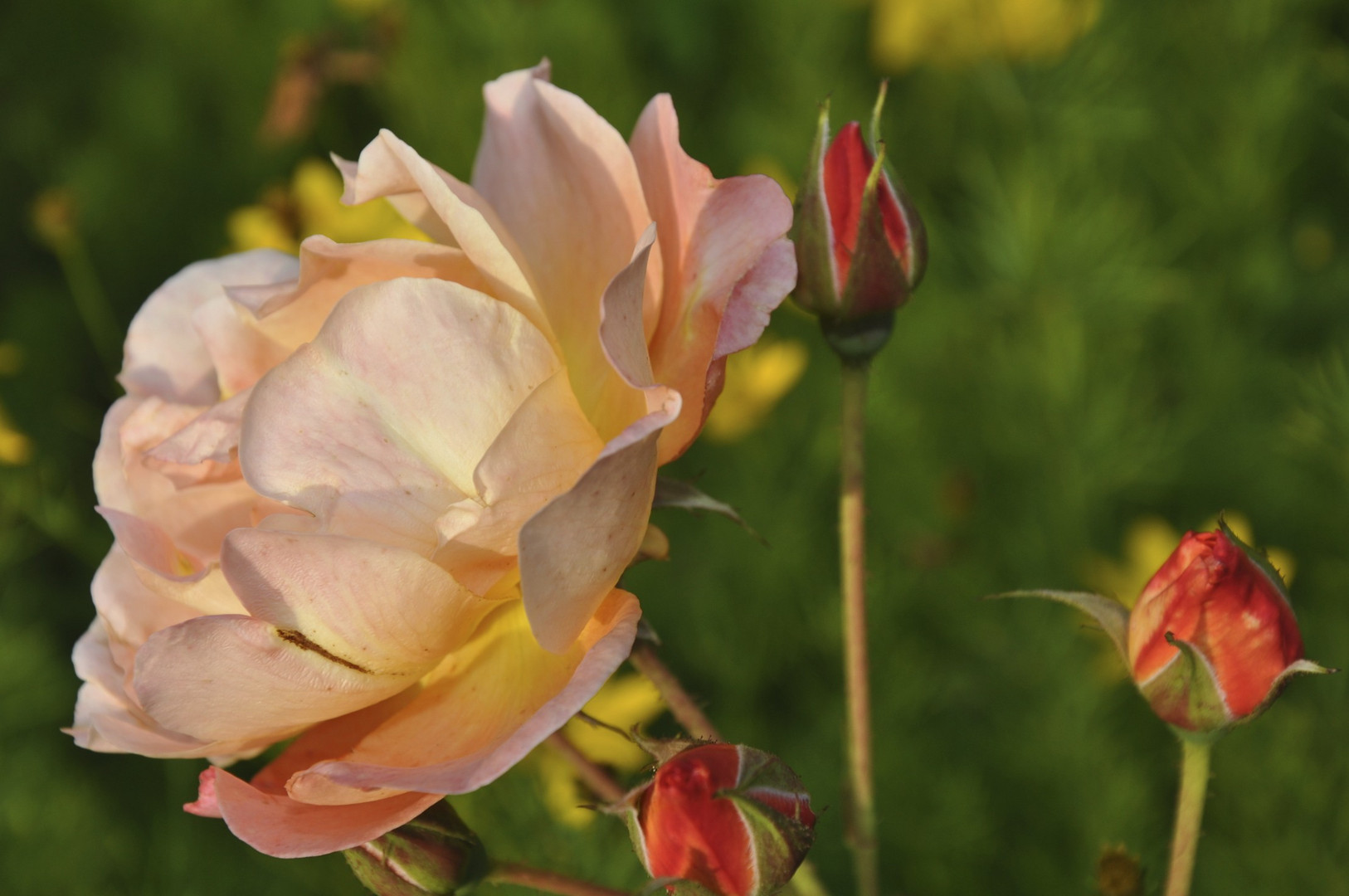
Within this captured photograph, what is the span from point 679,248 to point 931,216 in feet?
3.68

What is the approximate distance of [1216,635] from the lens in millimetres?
479

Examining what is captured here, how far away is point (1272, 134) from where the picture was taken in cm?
153

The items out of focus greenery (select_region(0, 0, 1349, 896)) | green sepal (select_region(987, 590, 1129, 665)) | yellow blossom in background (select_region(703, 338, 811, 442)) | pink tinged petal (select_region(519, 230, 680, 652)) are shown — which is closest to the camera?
pink tinged petal (select_region(519, 230, 680, 652))

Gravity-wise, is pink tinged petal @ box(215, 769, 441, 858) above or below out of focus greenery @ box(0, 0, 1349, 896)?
above

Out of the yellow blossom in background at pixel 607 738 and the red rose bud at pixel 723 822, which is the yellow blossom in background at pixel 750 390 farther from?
the red rose bud at pixel 723 822

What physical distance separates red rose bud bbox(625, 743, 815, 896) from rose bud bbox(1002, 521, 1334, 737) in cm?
13

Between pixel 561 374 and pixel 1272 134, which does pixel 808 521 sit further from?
pixel 561 374

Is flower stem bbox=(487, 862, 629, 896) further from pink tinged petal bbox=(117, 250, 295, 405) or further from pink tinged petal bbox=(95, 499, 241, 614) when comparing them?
pink tinged petal bbox=(117, 250, 295, 405)

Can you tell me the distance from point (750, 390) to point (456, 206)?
0.95 meters

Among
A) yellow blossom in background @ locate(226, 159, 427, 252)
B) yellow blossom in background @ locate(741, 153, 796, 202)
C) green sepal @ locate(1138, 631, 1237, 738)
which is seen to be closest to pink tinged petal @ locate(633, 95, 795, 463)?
green sepal @ locate(1138, 631, 1237, 738)

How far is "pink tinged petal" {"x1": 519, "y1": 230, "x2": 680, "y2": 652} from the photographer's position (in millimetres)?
413

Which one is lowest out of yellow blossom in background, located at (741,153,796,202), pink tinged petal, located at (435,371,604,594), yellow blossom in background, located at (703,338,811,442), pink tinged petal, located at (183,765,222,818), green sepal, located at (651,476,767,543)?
yellow blossom in background, located at (703,338,811,442)

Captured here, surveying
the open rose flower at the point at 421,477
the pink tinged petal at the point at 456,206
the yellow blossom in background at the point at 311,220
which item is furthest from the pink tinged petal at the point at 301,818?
the yellow blossom in background at the point at 311,220

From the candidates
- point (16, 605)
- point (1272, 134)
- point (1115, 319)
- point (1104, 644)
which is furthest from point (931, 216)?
point (16, 605)
